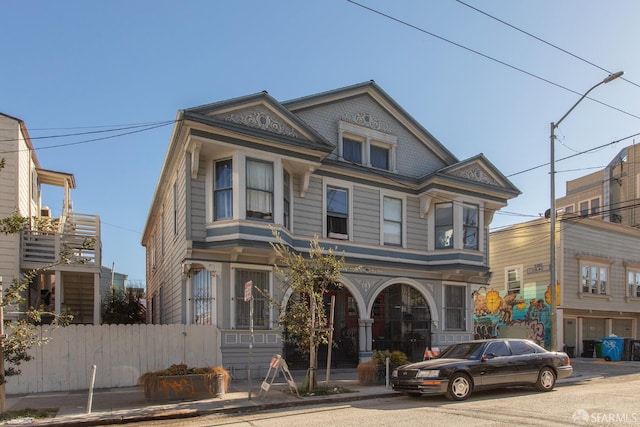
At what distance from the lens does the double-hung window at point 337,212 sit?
17688mm

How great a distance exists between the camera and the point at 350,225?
1792cm

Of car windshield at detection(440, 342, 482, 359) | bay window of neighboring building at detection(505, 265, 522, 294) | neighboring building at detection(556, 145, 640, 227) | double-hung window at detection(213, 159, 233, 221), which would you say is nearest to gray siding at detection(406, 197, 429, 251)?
car windshield at detection(440, 342, 482, 359)

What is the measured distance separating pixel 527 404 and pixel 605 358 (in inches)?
644

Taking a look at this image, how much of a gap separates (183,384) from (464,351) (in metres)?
6.53

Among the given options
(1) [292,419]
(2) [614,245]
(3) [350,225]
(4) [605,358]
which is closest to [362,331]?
(3) [350,225]

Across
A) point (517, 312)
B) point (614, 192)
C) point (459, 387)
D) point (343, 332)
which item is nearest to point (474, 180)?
point (343, 332)

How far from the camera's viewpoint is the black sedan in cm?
1152

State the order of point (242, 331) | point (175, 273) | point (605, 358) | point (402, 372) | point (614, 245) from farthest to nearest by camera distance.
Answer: point (614, 245) → point (605, 358) → point (175, 273) → point (242, 331) → point (402, 372)

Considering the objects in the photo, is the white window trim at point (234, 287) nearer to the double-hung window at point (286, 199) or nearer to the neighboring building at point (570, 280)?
the double-hung window at point (286, 199)

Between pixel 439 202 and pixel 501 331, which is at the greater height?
pixel 439 202

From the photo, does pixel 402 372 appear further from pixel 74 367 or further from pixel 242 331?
pixel 74 367

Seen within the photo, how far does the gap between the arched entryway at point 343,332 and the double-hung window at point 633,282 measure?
19.2m

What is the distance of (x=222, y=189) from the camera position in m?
15.1

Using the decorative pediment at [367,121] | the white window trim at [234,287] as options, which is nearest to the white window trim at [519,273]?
the decorative pediment at [367,121]
